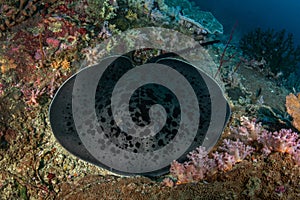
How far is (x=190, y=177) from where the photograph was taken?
12.5 ft

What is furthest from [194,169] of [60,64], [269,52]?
[269,52]

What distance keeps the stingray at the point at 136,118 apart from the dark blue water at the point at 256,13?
1301 centimetres

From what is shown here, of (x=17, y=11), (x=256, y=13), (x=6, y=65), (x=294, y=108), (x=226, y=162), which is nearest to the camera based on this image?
(x=226, y=162)

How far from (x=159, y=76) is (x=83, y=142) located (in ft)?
6.60

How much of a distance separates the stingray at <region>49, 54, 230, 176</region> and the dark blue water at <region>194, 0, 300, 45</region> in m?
13.0

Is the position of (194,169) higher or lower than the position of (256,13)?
higher

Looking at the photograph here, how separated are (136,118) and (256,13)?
24.4 meters

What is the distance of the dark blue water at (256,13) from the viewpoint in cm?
1989

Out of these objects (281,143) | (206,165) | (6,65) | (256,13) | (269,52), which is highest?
(281,143)

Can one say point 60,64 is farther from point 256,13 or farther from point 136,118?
point 256,13

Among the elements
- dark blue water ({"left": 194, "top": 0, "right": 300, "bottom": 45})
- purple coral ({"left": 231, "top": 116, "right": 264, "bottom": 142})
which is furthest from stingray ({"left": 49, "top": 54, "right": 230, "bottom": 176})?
dark blue water ({"left": 194, "top": 0, "right": 300, "bottom": 45})

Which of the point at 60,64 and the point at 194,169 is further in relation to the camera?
the point at 60,64

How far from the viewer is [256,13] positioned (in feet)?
80.9

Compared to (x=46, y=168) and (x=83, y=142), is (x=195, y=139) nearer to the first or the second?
(x=83, y=142)
